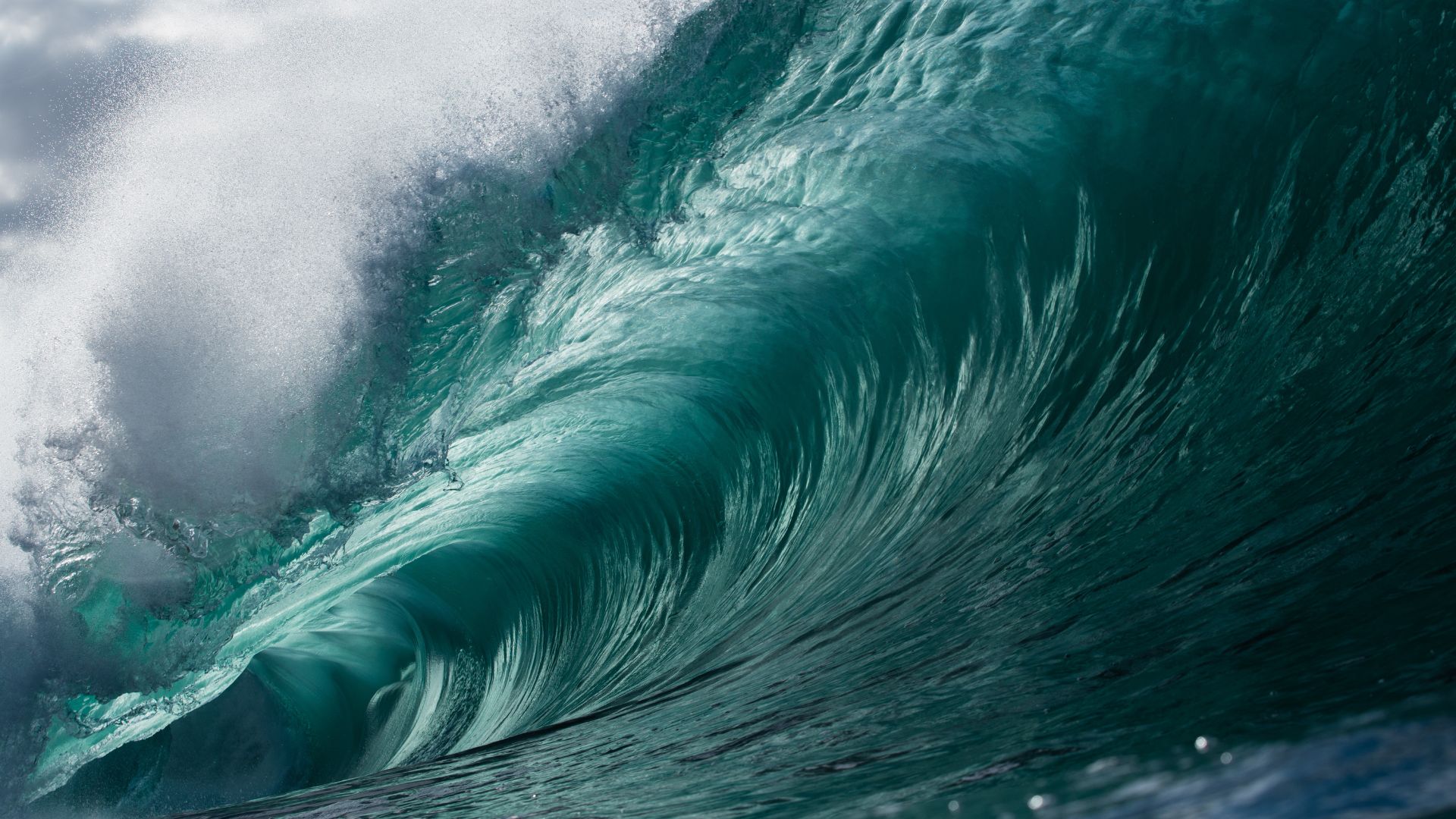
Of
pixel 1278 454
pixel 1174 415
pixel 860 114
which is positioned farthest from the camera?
pixel 860 114

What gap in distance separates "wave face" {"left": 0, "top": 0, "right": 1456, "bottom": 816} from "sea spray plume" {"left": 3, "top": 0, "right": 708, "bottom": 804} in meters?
0.03

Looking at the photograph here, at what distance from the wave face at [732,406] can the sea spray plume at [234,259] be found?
3 cm

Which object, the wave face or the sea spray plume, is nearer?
the wave face

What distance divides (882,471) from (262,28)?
246 inches

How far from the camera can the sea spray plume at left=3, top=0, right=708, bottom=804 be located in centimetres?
595

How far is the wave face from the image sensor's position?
8.33 ft

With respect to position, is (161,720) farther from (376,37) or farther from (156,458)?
(376,37)

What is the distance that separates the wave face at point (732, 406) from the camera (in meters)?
2.54

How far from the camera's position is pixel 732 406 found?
6.15 m

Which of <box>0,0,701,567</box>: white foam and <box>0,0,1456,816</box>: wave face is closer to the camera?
<box>0,0,1456,816</box>: wave face

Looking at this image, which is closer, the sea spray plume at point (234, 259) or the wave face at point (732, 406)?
the wave face at point (732, 406)

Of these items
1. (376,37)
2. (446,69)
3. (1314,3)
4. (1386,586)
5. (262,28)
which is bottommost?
(1386,586)

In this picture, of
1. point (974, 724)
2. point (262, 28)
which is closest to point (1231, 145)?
point (974, 724)

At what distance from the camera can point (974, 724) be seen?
200cm
